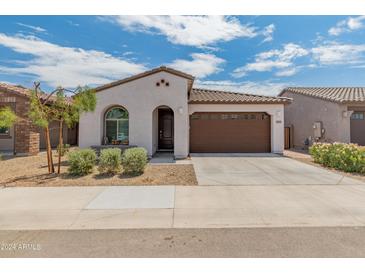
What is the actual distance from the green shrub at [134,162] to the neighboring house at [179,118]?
3.99 metres

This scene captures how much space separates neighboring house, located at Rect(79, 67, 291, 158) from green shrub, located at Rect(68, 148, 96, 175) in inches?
163

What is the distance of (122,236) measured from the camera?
3.76m

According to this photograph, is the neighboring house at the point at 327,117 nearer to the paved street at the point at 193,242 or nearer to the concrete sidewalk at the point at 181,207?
the concrete sidewalk at the point at 181,207

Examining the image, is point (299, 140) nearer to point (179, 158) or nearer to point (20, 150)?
point (179, 158)

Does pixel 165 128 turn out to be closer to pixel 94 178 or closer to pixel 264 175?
pixel 94 178

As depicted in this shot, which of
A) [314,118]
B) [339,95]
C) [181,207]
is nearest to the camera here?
[181,207]

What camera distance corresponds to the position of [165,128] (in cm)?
1577

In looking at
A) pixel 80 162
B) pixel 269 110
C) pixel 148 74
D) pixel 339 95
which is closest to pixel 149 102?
pixel 148 74

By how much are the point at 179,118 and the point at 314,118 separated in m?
11.3

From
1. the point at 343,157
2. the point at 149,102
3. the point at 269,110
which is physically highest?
the point at 149,102

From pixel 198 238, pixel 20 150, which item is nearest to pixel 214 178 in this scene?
pixel 198 238

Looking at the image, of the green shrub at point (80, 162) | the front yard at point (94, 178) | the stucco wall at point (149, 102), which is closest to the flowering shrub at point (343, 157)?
the front yard at point (94, 178)

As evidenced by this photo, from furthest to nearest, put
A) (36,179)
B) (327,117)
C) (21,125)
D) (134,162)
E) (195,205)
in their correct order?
(327,117)
(21,125)
(134,162)
(36,179)
(195,205)

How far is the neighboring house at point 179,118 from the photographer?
1239cm
